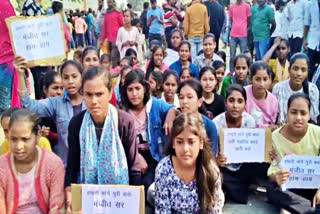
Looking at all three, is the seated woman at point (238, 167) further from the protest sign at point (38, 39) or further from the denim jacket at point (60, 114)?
the protest sign at point (38, 39)

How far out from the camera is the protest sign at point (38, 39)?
3.58 metres

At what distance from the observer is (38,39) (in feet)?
11.9

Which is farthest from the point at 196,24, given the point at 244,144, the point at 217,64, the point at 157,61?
the point at 244,144

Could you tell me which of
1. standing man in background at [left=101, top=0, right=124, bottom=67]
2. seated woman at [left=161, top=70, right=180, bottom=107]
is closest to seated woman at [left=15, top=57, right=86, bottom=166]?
seated woman at [left=161, top=70, right=180, bottom=107]

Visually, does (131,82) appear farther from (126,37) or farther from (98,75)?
(126,37)

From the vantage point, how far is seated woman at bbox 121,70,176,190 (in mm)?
3896

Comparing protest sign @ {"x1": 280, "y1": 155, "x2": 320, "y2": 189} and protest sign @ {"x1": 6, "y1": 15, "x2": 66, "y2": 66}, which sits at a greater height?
protest sign @ {"x1": 6, "y1": 15, "x2": 66, "y2": 66}

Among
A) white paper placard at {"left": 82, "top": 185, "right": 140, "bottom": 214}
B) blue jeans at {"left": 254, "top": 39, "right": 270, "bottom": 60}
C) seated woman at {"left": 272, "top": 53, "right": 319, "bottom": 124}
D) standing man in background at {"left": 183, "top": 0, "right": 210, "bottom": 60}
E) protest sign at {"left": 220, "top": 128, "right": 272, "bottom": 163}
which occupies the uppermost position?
standing man in background at {"left": 183, "top": 0, "right": 210, "bottom": 60}

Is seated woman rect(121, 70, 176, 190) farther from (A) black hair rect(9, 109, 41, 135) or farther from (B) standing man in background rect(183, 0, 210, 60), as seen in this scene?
(B) standing man in background rect(183, 0, 210, 60)

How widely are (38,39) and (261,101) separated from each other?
2.22m

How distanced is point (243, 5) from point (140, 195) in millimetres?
6866

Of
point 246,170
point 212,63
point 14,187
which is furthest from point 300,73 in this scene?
point 14,187

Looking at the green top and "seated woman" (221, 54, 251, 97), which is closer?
"seated woman" (221, 54, 251, 97)

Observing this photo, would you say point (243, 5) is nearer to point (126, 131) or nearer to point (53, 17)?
point (53, 17)
